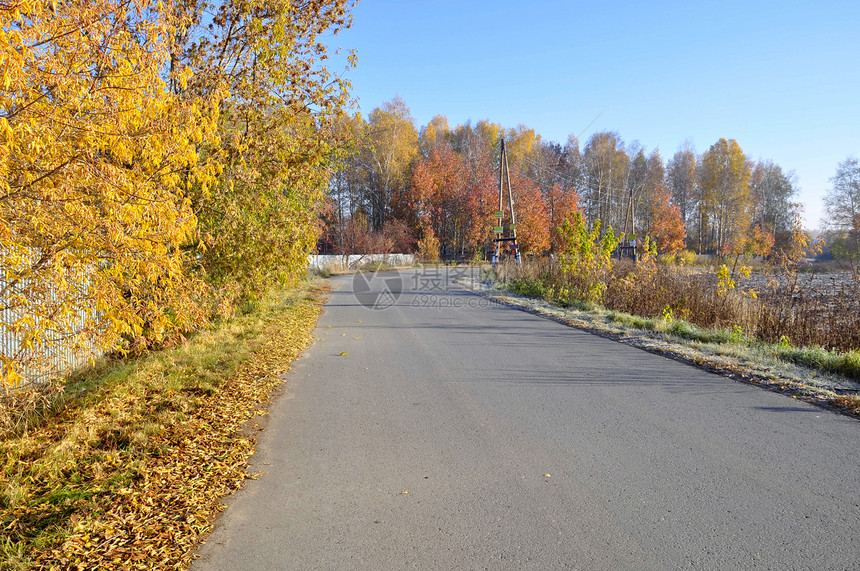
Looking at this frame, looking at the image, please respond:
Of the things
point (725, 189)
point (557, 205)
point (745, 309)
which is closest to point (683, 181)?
point (725, 189)

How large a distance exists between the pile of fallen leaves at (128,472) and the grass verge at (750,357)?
6472mm

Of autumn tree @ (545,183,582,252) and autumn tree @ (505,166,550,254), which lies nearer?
autumn tree @ (505,166,550,254)

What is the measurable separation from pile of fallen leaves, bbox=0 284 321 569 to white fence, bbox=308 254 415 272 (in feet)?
103

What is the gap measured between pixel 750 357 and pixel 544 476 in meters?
5.66

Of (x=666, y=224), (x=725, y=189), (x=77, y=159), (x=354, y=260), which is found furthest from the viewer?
(x=725, y=189)

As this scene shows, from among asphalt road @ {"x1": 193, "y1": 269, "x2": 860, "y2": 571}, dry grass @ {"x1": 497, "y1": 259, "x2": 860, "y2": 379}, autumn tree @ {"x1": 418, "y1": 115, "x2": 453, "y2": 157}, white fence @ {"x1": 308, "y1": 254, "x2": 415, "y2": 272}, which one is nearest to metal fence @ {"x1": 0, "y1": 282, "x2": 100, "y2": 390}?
asphalt road @ {"x1": 193, "y1": 269, "x2": 860, "y2": 571}

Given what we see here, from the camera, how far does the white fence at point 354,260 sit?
4000 cm

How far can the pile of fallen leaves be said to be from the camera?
306cm

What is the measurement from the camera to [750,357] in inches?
316

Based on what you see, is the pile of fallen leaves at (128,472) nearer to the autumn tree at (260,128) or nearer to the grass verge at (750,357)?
the autumn tree at (260,128)

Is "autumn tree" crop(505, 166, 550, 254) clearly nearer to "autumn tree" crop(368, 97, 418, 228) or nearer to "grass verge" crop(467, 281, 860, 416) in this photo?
"autumn tree" crop(368, 97, 418, 228)

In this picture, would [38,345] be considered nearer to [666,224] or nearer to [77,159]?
[77,159]

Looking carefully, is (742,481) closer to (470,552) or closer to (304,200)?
(470,552)

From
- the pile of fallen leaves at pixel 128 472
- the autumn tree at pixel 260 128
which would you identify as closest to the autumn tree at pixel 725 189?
the autumn tree at pixel 260 128
